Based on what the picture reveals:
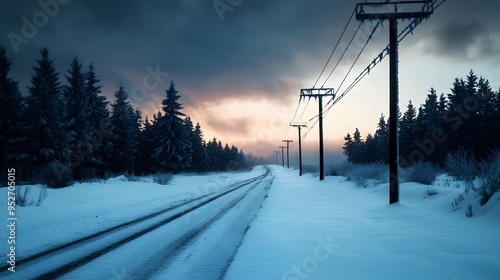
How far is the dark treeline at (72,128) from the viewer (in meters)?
→ 22.7

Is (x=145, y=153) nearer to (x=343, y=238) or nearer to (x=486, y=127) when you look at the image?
(x=343, y=238)

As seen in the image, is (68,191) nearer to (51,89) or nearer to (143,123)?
(51,89)

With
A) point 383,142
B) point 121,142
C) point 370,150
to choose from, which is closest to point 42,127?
point 121,142

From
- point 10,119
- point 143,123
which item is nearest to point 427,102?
point 143,123

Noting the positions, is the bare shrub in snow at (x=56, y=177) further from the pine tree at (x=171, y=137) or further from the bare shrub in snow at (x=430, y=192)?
the pine tree at (x=171, y=137)

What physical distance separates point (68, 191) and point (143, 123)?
3974 centimetres

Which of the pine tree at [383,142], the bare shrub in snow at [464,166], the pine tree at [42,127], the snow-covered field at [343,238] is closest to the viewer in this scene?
the snow-covered field at [343,238]

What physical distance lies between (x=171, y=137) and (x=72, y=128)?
38.4ft

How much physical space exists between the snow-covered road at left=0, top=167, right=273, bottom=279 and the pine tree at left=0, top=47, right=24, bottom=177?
2507 cm

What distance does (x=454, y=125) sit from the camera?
117 feet

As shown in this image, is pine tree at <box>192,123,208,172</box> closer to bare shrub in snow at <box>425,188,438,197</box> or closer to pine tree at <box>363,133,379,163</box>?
pine tree at <box>363,133,379,163</box>

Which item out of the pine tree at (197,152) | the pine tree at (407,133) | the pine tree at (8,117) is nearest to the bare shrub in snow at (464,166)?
the pine tree at (8,117)

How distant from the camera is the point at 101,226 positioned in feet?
20.4

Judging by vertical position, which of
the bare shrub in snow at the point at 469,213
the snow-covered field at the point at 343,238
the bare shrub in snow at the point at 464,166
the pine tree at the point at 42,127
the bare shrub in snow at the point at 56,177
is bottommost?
the snow-covered field at the point at 343,238
